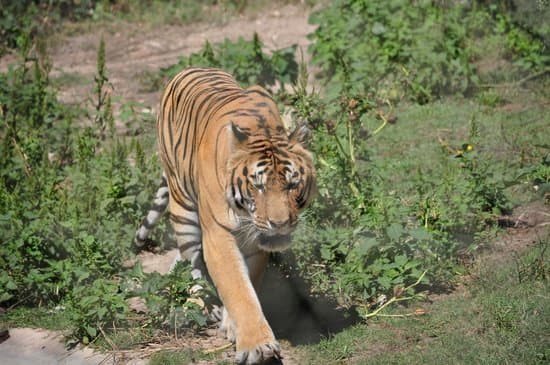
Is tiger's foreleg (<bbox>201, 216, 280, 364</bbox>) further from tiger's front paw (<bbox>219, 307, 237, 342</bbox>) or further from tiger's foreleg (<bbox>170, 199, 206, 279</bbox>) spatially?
tiger's foreleg (<bbox>170, 199, 206, 279</bbox>)

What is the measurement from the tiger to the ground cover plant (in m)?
0.35

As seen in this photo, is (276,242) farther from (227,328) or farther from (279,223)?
(227,328)

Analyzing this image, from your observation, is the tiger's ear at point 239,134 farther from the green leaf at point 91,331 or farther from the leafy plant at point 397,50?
the leafy plant at point 397,50

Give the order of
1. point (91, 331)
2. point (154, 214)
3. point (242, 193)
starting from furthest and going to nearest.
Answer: point (154, 214), point (91, 331), point (242, 193)

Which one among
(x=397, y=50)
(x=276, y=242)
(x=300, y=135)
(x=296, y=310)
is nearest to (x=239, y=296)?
(x=276, y=242)

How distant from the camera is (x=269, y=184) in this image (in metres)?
4.68

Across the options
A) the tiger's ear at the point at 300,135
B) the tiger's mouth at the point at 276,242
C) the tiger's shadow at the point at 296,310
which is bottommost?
the tiger's shadow at the point at 296,310

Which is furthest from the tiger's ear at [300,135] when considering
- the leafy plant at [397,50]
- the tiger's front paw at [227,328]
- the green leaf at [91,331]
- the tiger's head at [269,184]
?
the leafy plant at [397,50]

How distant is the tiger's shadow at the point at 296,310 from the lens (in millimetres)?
5172

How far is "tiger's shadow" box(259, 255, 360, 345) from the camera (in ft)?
17.0

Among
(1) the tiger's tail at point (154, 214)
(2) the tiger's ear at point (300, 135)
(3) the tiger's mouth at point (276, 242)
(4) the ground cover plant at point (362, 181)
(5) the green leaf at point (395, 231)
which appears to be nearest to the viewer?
(3) the tiger's mouth at point (276, 242)

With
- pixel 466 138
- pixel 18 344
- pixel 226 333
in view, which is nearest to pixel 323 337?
pixel 226 333

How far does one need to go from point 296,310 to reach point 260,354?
2.93 feet

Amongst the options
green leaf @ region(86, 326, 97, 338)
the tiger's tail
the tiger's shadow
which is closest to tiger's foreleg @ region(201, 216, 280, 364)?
the tiger's shadow
